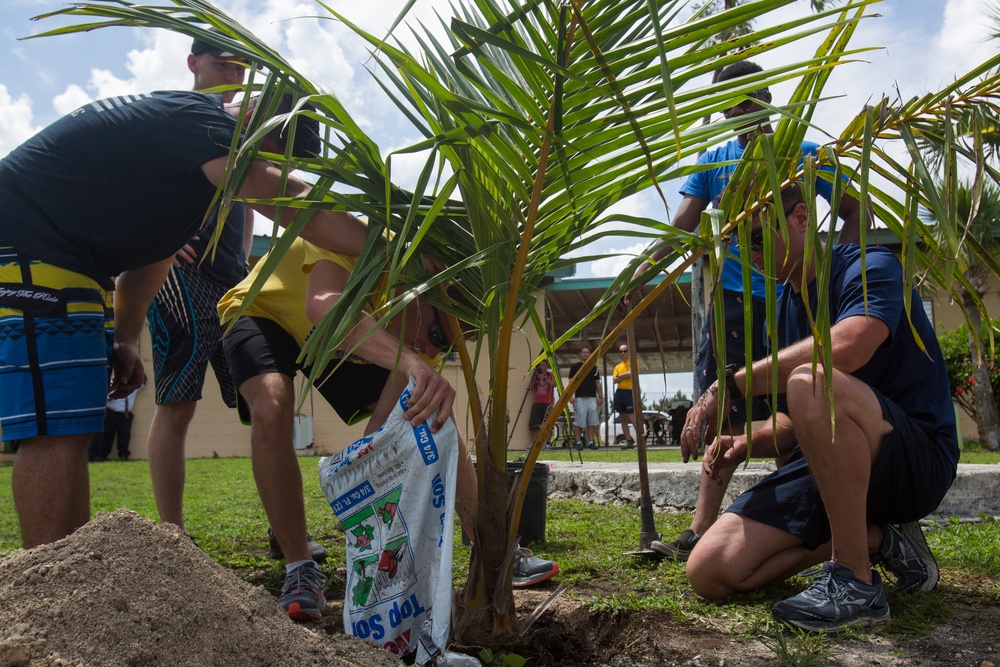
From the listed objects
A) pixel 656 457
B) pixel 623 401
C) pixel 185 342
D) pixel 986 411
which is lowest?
pixel 656 457

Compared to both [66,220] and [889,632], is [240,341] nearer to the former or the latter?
[66,220]

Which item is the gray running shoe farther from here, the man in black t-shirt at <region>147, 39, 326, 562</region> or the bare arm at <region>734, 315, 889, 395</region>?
the bare arm at <region>734, 315, 889, 395</region>

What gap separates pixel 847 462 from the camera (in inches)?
88.3

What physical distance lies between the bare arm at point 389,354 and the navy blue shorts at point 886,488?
4.23ft

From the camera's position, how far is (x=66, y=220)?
227 cm

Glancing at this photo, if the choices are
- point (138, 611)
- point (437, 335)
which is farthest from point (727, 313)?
point (138, 611)

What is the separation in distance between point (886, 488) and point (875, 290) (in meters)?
0.59

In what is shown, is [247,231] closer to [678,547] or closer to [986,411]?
[678,547]

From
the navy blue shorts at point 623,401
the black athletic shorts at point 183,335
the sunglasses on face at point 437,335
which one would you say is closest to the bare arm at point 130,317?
the black athletic shorts at point 183,335

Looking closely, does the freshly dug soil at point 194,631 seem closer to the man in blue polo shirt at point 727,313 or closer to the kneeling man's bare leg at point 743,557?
the kneeling man's bare leg at point 743,557

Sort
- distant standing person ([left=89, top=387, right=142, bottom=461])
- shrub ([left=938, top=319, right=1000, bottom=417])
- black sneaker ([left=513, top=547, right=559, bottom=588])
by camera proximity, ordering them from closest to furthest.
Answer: black sneaker ([left=513, top=547, right=559, bottom=588]) < distant standing person ([left=89, top=387, right=142, bottom=461]) < shrub ([left=938, top=319, right=1000, bottom=417])

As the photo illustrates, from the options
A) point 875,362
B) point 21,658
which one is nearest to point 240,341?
point 21,658

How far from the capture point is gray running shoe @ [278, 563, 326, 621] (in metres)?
2.29

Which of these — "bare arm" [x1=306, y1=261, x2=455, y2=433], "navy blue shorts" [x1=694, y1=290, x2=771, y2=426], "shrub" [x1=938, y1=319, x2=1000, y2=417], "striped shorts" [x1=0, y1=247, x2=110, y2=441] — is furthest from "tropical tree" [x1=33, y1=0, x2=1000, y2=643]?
"shrub" [x1=938, y1=319, x2=1000, y2=417]
